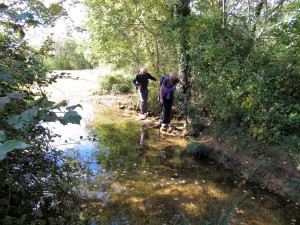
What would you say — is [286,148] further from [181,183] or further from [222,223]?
[222,223]

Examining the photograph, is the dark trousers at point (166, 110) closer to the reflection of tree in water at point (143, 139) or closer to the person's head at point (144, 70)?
the reflection of tree in water at point (143, 139)

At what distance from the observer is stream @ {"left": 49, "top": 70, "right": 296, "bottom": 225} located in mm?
3980

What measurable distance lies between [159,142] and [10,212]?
516cm

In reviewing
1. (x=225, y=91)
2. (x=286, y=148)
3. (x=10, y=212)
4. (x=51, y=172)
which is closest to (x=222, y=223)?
(x=51, y=172)

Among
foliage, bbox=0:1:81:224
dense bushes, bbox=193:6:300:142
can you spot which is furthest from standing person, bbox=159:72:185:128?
foliage, bbox=0:1:81:224

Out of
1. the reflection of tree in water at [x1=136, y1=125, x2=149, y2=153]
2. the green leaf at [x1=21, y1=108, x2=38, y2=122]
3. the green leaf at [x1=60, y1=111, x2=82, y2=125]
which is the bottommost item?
the reflection of tree in water at [x1=136, y1=125, x2=149, y2=153]

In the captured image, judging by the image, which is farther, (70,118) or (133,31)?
(133,31)

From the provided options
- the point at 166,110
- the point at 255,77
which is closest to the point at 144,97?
the point at 166,110

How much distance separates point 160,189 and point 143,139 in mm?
2963

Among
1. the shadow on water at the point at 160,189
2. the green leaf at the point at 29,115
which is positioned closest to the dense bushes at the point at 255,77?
the shadow on water at the point at 160,189

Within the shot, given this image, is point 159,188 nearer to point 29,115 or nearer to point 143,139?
point 143,139

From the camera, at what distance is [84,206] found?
4.18 meters

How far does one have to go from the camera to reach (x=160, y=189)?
4.96 metres

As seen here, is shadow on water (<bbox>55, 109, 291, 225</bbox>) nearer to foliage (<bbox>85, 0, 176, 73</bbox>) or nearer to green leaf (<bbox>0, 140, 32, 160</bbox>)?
green leaf (<bbox>0, 140, 32, 160</bbox>)
